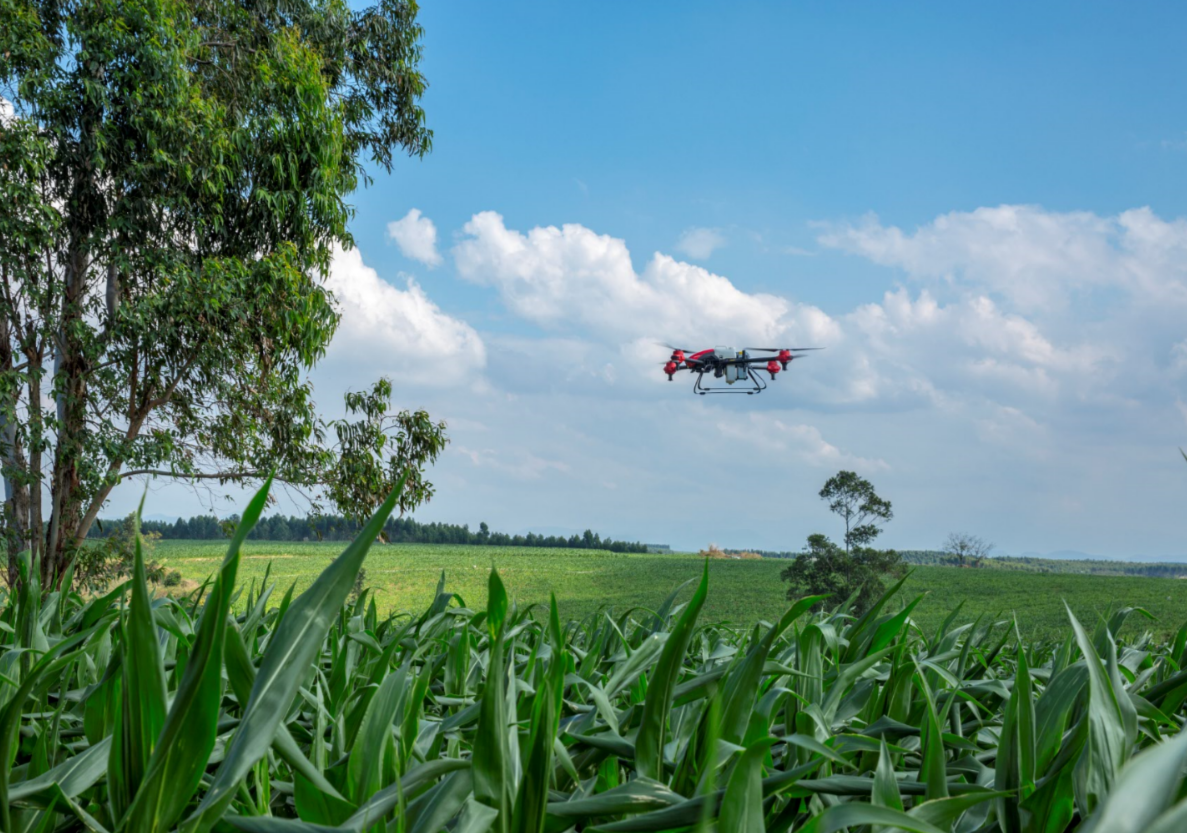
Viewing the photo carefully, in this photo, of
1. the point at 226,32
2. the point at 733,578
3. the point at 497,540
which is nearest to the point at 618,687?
the point at 226,32

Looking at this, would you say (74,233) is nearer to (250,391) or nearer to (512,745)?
(250,391)

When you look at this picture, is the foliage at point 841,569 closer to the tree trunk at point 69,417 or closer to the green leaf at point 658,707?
the tree trunk at point 69,417

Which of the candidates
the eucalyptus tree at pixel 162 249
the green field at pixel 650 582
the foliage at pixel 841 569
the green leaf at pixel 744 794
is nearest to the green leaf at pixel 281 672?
the green leaf at pixel 744 794

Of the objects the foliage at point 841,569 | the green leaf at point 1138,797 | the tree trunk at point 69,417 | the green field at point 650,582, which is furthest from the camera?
the green field at point 650,582

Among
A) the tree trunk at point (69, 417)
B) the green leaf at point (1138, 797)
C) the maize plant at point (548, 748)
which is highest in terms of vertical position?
the tree trunk at point (69, 417)

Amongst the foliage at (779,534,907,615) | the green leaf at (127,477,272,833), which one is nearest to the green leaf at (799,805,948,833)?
the green leaf at (127,477,272,833)
